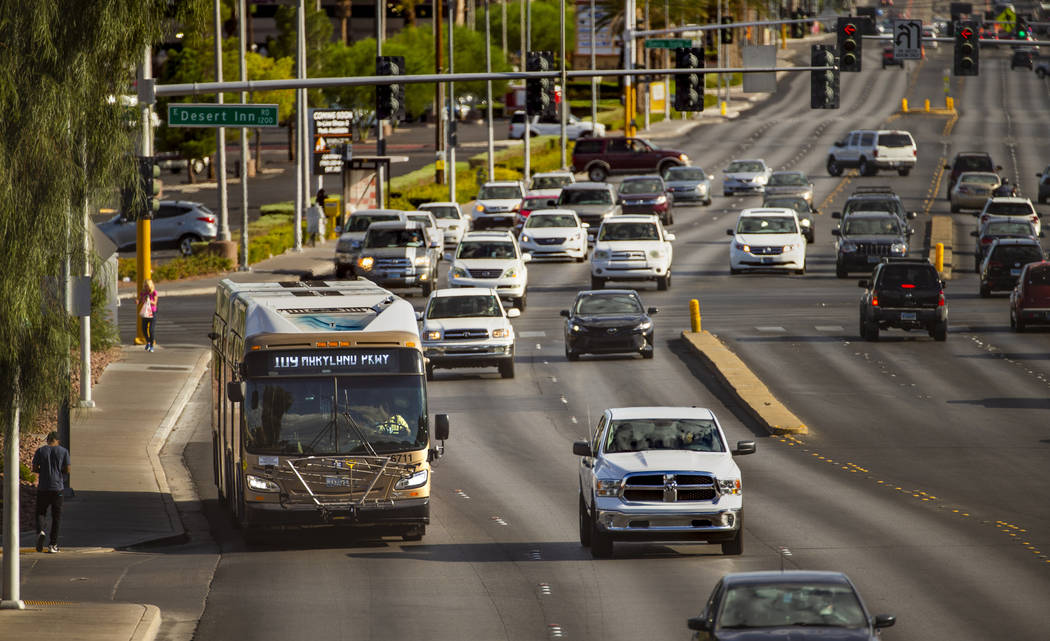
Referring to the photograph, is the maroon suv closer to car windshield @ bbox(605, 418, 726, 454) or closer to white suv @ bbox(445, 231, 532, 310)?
white suv @ bbox(445, 231, 532, 310)

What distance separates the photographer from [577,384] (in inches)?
1544

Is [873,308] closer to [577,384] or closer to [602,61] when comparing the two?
[577,384]

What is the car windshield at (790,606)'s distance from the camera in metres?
13.6

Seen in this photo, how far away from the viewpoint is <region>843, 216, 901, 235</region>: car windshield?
182ft

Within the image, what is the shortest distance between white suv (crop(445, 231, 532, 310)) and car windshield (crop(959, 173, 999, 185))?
31.1 meters

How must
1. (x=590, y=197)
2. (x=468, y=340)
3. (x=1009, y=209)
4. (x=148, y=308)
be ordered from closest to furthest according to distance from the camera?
(x=468, y=340) < (x=148, y=308) < (x=1009, y=209) < (x=590, y=197)

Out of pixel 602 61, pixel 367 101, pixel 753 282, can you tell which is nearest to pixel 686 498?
pixel 753 282

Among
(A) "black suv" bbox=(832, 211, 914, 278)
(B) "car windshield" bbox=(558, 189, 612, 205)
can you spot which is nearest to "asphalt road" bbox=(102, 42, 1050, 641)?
(A) "black suv" bbox=(832, 211, 914, 278)

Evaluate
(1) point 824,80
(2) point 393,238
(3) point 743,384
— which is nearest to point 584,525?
(3) point 743,384

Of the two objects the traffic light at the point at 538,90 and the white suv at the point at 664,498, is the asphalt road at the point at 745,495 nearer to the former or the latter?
the white suv at the point at 664,498

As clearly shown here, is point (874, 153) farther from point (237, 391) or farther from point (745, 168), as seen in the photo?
point (237, 391)

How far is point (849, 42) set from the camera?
4147cm

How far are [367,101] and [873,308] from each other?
8088 centimetres

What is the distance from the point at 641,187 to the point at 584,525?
49.9 m
